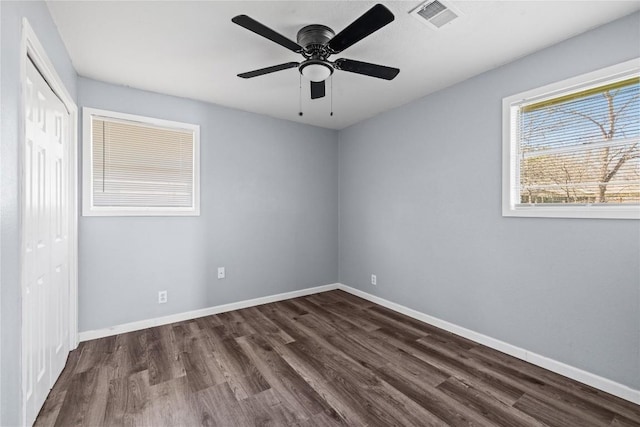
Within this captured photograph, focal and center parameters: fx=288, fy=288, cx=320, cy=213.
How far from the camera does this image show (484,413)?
179cm

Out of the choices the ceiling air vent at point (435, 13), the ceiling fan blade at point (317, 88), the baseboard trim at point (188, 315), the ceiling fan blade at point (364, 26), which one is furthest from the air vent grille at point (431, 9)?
the baseboard trim at point (188, 315)

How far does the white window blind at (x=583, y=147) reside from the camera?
1953 mm

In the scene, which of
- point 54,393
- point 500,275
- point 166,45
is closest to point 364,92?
point 166,45

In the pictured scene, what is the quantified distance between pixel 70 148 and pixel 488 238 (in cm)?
→ 378

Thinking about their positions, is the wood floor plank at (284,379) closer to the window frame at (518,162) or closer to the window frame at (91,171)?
the window frame at (91,171)

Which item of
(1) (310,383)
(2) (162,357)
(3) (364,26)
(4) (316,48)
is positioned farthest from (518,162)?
(2) (162,357)

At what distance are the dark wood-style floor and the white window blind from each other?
1.41m

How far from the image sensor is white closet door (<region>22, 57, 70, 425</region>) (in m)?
1.59

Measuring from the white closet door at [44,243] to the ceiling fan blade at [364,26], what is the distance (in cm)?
177

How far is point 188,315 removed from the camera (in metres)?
3.27

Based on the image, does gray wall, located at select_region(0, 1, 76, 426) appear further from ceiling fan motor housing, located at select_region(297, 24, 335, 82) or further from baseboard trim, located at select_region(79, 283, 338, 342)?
baseboard trim, located at select_region(79, 283, 338, 342)

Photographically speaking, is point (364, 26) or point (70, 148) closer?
point (364, 26)

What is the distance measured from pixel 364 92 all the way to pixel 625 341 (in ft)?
9.60

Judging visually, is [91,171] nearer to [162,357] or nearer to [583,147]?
[162,357]
